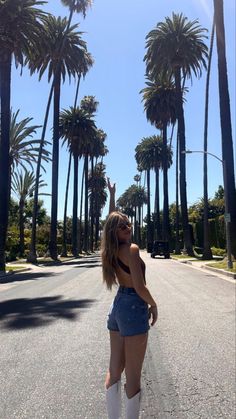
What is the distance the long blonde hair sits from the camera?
164 inches

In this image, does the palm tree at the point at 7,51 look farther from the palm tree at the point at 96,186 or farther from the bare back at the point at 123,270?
the palm tree at the point at 96,186

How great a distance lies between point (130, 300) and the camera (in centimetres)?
405

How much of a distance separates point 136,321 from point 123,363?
441 mm

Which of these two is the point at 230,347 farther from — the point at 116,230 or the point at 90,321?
the point at 116,230

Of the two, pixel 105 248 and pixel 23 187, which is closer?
pixel 105 248

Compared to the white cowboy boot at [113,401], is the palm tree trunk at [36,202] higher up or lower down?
higher up

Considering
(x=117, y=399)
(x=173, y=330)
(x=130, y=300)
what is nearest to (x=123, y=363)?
(x=117, y=399)

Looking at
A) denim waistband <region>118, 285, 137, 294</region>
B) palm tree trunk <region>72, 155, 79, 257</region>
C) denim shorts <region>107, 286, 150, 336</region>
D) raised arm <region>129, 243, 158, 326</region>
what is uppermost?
palm tree trunk <region>72, 155, 79, 257</region>

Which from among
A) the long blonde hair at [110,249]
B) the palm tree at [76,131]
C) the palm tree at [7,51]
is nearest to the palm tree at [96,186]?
the palm tree at [76,131]

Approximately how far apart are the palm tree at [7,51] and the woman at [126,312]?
87.2ft

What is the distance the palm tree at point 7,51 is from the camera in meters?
30.6

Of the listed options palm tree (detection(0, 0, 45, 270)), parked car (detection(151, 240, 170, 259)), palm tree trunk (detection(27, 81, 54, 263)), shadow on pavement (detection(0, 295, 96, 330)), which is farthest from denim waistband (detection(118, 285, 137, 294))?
parked car (detection(151, 240, 170, 259))

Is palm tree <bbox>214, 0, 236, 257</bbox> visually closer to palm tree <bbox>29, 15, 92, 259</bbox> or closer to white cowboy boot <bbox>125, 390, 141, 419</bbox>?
palm tree <bbox>29, 15, 92, 259</bbox>

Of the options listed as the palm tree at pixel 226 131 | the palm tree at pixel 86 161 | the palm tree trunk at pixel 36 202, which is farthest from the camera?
the palm tree at pixel 86 161
